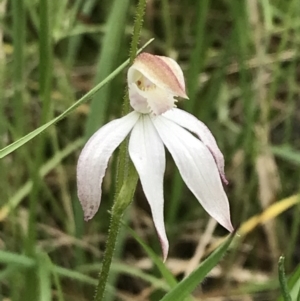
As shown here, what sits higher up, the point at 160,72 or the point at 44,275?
the point at 160,72

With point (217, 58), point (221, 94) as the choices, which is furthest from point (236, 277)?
point (217, 58)

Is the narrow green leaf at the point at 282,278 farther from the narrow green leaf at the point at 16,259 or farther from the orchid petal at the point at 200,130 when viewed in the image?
the narrow green leaf at the point at 16,259

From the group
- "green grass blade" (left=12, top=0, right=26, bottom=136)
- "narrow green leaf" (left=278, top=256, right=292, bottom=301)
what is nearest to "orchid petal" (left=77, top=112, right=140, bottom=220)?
"narrow green leaf" (left=278, top=256, right=292, bottom=301)

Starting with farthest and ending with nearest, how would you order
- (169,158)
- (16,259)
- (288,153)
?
1. (169,158)
2. (288,153)
3. (16,259)

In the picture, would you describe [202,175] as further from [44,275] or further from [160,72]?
[44,275]

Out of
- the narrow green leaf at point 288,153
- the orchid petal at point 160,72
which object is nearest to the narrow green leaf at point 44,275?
the orchid petal at point 160,72

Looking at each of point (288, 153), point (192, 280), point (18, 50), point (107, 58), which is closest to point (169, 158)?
point (288, 153)

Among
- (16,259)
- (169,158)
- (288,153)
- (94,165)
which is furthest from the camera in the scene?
(169,158)

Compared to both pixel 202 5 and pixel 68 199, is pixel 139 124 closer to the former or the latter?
pixel 202 5
